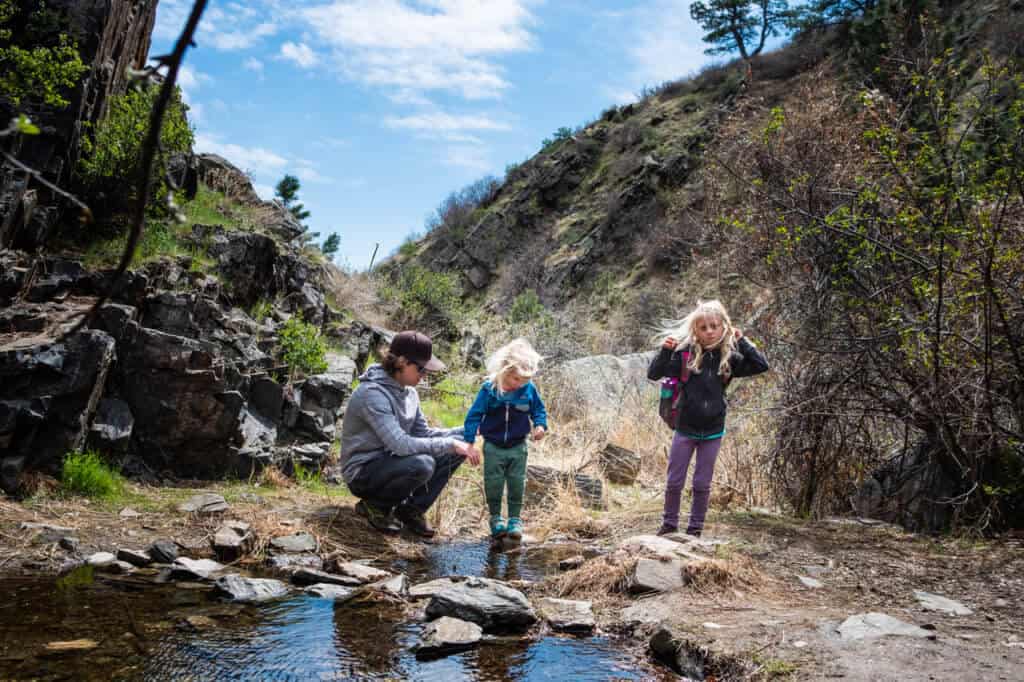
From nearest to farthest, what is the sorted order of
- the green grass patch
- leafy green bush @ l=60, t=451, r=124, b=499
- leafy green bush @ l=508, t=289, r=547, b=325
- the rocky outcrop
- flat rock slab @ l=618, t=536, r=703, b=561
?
flat rock slab @ l=618, t=536, r=703, b=561 < leafy green bush @ l=60, t=451, r=124, b=499 < the rocky outcrop < the green grass patch < leafy green bush @ l=508, t=289, r=547, b=325

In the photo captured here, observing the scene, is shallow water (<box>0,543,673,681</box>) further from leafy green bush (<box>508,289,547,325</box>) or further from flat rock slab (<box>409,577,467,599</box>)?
leafy green bush (<box>508,289,547,325</box>)

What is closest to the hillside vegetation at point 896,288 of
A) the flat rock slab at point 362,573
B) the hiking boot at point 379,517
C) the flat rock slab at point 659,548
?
the flat rock slab at point 659,548

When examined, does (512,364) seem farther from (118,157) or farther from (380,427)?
(118,157)

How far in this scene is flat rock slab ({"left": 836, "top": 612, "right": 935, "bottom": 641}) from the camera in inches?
137

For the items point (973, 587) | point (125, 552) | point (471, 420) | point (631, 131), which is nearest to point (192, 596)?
point (125, 552)

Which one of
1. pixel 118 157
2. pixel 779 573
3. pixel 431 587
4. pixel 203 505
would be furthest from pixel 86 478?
pixel 779 573

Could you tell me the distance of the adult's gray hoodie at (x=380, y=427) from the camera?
5645mm

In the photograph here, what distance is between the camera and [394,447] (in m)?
5.63

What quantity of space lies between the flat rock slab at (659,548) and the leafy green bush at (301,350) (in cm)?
486

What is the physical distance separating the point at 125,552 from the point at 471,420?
2.55m

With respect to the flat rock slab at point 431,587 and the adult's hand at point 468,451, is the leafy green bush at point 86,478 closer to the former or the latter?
the adult's hand at point 468,451

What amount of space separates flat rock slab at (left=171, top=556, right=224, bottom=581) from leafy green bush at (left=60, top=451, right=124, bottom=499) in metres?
1.67

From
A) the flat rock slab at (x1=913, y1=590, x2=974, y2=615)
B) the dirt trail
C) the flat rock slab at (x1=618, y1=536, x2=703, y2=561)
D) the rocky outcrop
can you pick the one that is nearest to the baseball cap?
the dirt trail

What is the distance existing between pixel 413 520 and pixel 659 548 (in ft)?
7.14
